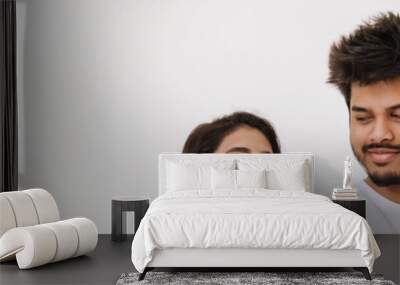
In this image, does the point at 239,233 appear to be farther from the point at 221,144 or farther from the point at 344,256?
the point at 221,144

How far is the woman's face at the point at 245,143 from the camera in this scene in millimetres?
7441

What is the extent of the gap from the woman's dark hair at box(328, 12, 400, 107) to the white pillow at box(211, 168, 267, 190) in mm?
1548

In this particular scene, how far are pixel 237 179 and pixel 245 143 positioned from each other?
85 cm

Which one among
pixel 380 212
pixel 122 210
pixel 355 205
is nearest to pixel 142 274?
pixel 122 210

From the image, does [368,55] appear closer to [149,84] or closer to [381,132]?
[381,132]

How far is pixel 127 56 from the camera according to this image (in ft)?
24.5

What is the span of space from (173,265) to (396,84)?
3700 millimetres

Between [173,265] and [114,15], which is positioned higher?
[114,15]

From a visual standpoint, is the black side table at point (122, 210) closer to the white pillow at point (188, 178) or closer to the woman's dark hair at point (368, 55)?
the white pillow at point (188, 178)

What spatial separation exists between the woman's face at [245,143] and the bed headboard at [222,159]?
0.70ft

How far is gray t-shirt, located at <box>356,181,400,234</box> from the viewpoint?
24.3 ft

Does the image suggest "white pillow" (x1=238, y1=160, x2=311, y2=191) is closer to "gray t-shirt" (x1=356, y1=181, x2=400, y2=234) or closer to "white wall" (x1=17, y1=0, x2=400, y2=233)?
"white wall" (x1=17, y1=0, x2=400, y2=233)

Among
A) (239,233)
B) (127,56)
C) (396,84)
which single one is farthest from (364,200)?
(127,56)

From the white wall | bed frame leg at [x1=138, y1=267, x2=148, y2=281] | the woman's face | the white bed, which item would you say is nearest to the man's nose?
the white wall
